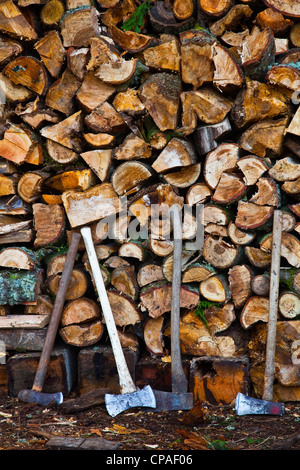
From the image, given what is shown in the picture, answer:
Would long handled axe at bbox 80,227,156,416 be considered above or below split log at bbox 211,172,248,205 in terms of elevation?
below

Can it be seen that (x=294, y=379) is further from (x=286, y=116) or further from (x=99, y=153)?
(x=99, y=153)

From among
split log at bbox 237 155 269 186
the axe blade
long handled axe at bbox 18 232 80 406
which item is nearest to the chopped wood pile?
split log at bbox 237 155 269 186

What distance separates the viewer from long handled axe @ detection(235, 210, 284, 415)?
2867mm

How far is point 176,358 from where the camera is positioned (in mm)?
Answer: 3055

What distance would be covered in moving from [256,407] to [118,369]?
91cm

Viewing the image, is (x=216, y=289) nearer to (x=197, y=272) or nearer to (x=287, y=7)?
(x=197, y=272)

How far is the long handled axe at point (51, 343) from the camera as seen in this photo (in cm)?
304

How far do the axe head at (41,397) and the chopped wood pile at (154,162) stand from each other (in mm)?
414

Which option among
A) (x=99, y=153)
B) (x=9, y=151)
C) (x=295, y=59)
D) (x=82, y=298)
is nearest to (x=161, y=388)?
(x=82, y=298)

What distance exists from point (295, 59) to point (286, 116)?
0.40 m

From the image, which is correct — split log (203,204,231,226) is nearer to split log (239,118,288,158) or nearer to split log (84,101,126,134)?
split log (239,118,288,158)

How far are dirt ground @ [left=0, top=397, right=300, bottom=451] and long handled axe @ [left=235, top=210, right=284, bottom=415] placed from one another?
5cm

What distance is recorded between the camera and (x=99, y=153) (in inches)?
129

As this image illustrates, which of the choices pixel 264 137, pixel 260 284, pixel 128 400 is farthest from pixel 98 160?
pixel 128 400
